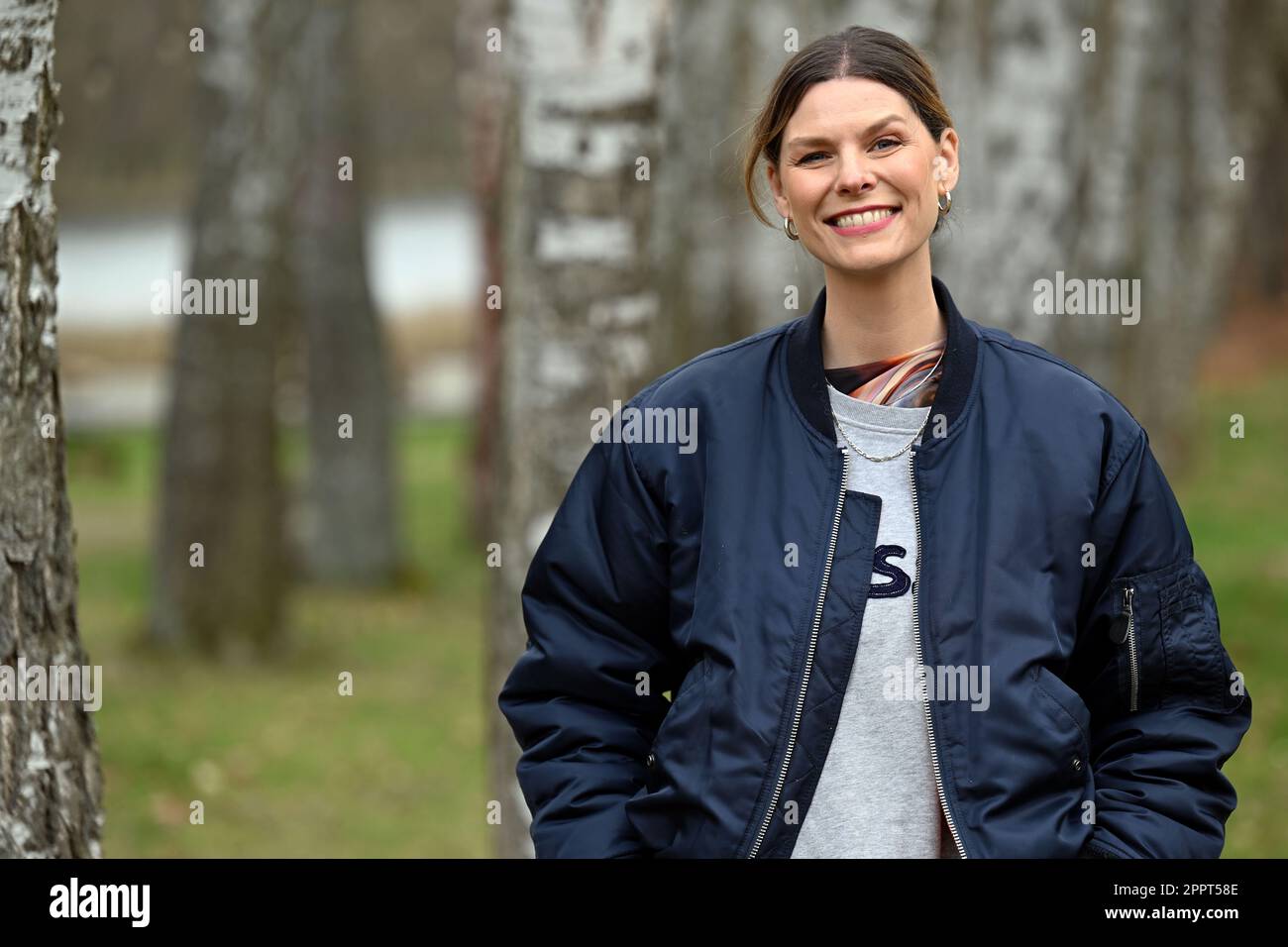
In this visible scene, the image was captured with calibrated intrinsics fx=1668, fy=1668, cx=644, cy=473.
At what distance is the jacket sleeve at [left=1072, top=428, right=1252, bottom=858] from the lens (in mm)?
2922

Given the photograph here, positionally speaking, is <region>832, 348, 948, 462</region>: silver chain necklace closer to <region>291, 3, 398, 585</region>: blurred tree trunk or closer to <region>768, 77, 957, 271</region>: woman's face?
<region>768, 77, 957, 271</region>: woman's face

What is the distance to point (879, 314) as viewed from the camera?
3.11 meters

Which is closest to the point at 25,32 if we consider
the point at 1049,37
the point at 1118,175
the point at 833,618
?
the point at 833,618

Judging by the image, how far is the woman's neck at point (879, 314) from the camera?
309 cm

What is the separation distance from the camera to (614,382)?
5.70 metres

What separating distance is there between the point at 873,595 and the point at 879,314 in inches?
21.1

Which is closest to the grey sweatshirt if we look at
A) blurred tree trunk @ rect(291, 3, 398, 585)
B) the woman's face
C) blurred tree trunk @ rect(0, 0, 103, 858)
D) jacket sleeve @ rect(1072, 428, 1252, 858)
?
jacket sleeve @ rect(1072, 428, 1252, 858)

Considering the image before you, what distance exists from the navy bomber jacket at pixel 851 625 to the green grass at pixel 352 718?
10.3 feet

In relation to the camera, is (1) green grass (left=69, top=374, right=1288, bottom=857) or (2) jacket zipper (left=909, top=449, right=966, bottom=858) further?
(1) green grass (left=69, top=374, right=1288, bottom=857)

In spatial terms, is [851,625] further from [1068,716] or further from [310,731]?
[310,731]

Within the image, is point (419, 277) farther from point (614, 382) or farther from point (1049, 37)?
point (614, 382)

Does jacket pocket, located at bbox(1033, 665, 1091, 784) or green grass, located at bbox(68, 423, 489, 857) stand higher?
jacket pocket, located at bbox(1033, 665, 1091, 784)

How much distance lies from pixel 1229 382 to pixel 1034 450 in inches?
1100


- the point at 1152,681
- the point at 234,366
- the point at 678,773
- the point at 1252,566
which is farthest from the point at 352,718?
the point at 1152,681
